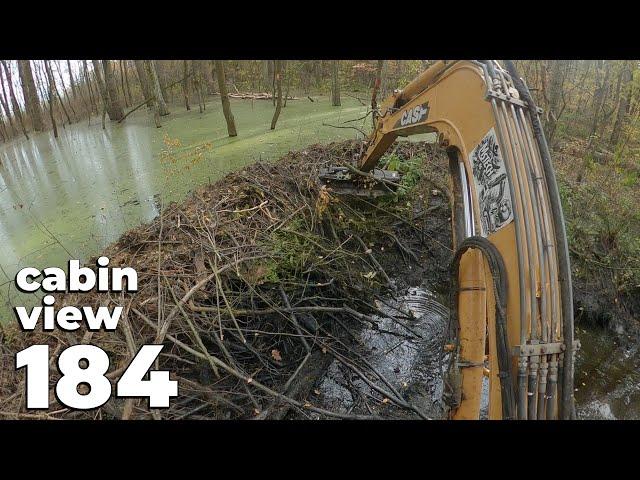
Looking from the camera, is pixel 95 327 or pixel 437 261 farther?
pixel 437 261

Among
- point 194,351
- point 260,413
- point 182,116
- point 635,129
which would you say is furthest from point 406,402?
point 182,116

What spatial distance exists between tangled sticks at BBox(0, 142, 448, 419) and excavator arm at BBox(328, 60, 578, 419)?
1625 millimetres

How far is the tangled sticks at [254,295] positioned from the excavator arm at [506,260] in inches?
64.0

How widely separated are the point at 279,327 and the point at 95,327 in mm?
1809

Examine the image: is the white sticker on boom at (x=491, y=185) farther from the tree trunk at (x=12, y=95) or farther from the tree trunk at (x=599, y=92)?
the tree trunk at (x=12, y=95)

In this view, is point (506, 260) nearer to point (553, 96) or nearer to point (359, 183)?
point (359, 183)

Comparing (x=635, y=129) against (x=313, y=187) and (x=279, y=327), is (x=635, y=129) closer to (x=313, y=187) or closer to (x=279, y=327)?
(x=313, y=187)

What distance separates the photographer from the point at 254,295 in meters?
4.71

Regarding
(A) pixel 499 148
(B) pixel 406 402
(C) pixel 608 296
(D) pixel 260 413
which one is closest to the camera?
(A) pixel 499 148

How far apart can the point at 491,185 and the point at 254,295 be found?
307 cm

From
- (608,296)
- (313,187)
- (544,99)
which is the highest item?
(544,99)

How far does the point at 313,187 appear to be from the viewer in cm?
643

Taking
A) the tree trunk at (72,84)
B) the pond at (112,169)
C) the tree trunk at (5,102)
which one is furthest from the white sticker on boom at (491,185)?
the tree trunk at (72,84)

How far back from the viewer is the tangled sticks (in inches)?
151
